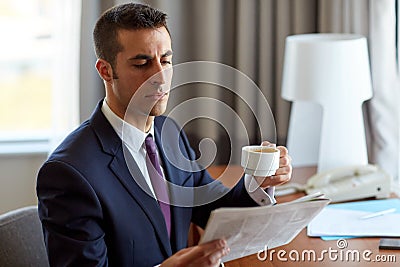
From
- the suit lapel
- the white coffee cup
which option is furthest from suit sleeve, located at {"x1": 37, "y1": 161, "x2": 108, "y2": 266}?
the white coffee cup

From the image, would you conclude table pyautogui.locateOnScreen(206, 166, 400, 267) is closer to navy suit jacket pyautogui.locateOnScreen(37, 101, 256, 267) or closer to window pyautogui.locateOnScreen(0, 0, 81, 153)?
navy suit jacket pyautogui.locateOnScreen(37, 101, 256, 267)

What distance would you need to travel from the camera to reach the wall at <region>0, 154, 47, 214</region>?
2.84 metres

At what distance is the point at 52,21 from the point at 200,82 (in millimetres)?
626

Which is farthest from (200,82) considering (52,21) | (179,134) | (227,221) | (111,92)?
(227,221)

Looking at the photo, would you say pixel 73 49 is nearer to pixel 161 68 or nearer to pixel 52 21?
pixel 52 21

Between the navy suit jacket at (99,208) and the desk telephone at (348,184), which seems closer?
the navy suit jacket at (99,208)

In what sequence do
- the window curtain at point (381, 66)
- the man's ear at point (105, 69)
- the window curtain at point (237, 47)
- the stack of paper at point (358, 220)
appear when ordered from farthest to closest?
1. the window curtain at point (237, 47)
2. the window curtain at point (381, 66)
3. the stack of paper at point (358, 220)
4. the man's ear at point (105, 69)

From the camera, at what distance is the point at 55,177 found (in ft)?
5.02

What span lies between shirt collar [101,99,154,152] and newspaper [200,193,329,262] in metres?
0.33

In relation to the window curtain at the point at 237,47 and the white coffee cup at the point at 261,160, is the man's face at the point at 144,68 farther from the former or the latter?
the window curtain at the point at 237,47

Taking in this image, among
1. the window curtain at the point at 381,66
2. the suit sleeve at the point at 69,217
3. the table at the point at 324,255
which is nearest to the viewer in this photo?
the suit sleeve at the point at 69,217

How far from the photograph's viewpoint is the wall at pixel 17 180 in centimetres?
284

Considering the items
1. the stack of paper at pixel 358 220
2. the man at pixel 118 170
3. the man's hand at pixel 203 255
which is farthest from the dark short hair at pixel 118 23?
the stack of paper at pixel 358 220

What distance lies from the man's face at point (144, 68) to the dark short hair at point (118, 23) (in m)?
0.01
